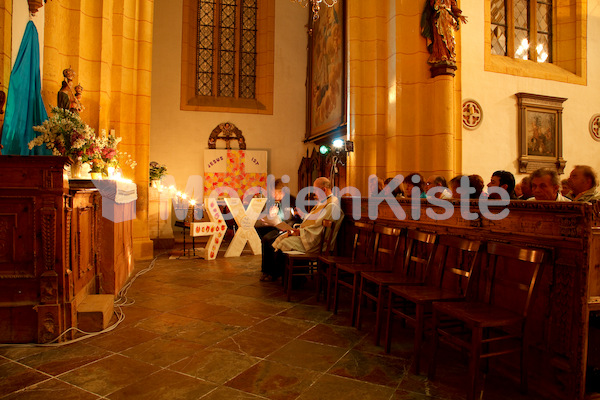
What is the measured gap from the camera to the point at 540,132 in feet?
26.1

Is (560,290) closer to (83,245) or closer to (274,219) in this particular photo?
(83,245)

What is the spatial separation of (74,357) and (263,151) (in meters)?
8.97

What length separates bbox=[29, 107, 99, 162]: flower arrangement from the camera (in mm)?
3844

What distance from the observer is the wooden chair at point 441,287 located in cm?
252

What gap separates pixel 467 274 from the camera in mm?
2582

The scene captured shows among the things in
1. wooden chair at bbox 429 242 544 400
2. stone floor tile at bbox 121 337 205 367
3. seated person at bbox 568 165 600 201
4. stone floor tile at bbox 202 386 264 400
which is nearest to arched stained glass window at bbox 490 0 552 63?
seated person at bbox 568 165 600 201

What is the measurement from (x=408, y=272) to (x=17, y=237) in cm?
306

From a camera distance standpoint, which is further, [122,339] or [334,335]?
[334,335]

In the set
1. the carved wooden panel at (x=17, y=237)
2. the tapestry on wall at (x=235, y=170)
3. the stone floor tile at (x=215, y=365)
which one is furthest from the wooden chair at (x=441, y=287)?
the tapestry on wall at (x=235, y=170)

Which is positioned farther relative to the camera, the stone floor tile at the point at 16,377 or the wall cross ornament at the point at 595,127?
the wall cross ornament at the point at 595,127

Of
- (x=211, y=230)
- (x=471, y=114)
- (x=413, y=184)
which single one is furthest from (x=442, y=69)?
(x=211, y=230)

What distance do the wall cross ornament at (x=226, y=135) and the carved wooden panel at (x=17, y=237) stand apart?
27.4 feet

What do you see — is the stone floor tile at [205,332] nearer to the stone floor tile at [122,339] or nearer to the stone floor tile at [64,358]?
the stone floor tile at [122,339]

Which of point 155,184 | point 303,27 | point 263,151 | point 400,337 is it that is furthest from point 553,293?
point 303,27
